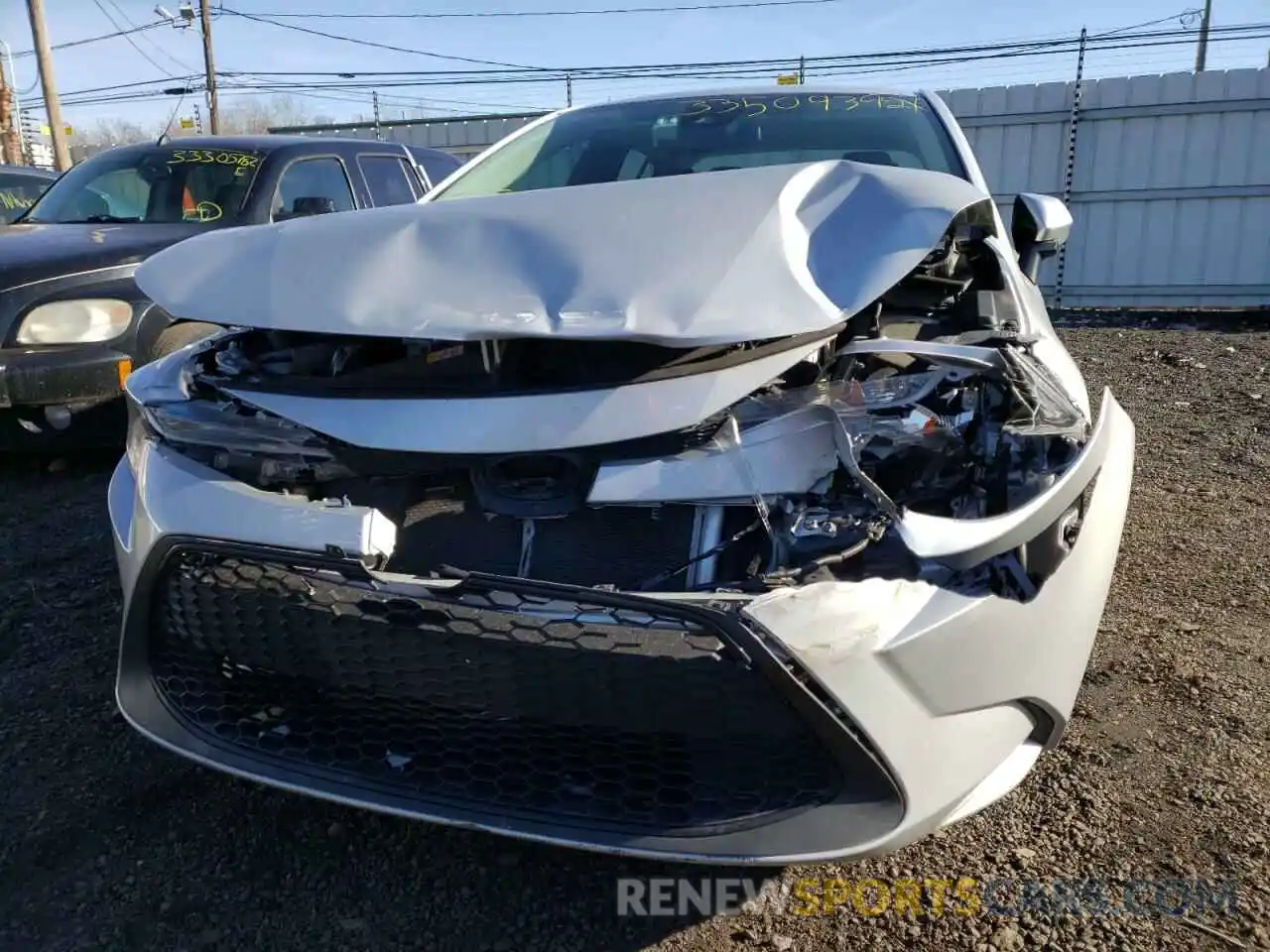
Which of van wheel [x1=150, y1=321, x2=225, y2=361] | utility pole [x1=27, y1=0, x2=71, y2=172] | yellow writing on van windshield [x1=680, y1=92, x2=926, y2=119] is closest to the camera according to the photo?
yellow writing on van windshield [x1=680, y1=92, x2=926, y2=119]

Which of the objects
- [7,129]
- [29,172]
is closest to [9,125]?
[7,129]

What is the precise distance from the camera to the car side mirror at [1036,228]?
2984 millimetres

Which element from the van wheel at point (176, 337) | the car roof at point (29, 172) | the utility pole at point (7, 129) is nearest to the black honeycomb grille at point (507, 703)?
the van wheel at point (176, 337)

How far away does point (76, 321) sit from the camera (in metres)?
4.09

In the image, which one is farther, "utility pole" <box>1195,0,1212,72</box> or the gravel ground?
"utility pole" <box>1195,0,1212,72</box>

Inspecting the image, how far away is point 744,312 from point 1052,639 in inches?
31.7

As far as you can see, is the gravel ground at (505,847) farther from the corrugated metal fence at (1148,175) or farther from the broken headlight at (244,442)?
the corrugated metal fence at (1148,175)

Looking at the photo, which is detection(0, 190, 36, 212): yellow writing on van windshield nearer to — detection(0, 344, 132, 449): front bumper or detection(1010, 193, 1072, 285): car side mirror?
detection(0, 344, 132, 449): front bumper

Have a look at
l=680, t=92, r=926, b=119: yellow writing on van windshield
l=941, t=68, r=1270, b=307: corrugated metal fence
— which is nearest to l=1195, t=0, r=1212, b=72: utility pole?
l=941, t=68, r=1270, b=307: corrugated metal fence

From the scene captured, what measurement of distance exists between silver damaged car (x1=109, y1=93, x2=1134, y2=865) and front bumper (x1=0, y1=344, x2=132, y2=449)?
85.7 inches

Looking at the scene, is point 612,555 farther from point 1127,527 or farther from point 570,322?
point 1127,527

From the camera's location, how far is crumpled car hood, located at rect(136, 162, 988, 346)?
71.8 inches

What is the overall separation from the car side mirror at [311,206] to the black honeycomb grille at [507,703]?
3.63 meters

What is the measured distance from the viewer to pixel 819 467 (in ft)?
5.85
